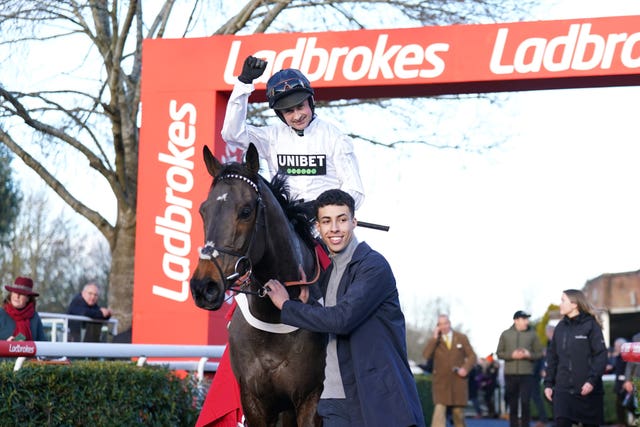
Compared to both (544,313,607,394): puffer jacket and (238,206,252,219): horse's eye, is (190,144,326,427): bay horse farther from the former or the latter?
(544,313,607,394): puffer jacket

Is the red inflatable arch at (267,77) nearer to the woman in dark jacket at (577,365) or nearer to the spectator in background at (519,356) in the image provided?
the woman in dark jacket at (577,365)

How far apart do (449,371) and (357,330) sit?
35.5 ft

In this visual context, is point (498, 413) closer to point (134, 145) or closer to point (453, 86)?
point (134, 145)

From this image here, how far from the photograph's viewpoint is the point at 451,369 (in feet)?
49.3

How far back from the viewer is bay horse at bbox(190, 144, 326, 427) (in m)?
4.88

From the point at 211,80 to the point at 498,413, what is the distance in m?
18.0

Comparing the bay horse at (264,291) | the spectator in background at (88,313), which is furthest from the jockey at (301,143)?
the spectator in background at (88,313)

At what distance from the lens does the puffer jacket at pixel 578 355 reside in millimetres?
10375

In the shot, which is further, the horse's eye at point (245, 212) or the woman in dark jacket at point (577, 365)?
the woman in dark jacket at point (577, 365)

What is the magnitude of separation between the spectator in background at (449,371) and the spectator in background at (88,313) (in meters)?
4.99

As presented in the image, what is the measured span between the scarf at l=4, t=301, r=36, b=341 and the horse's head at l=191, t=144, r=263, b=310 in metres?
5.45

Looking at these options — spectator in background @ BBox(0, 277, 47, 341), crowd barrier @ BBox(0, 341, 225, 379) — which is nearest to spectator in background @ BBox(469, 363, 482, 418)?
crowd barrier @ BBox(0, 341, 225, 379)

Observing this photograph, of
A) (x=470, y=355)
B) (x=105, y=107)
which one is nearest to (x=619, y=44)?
(x=470, y=355)

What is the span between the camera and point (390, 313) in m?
4.59
